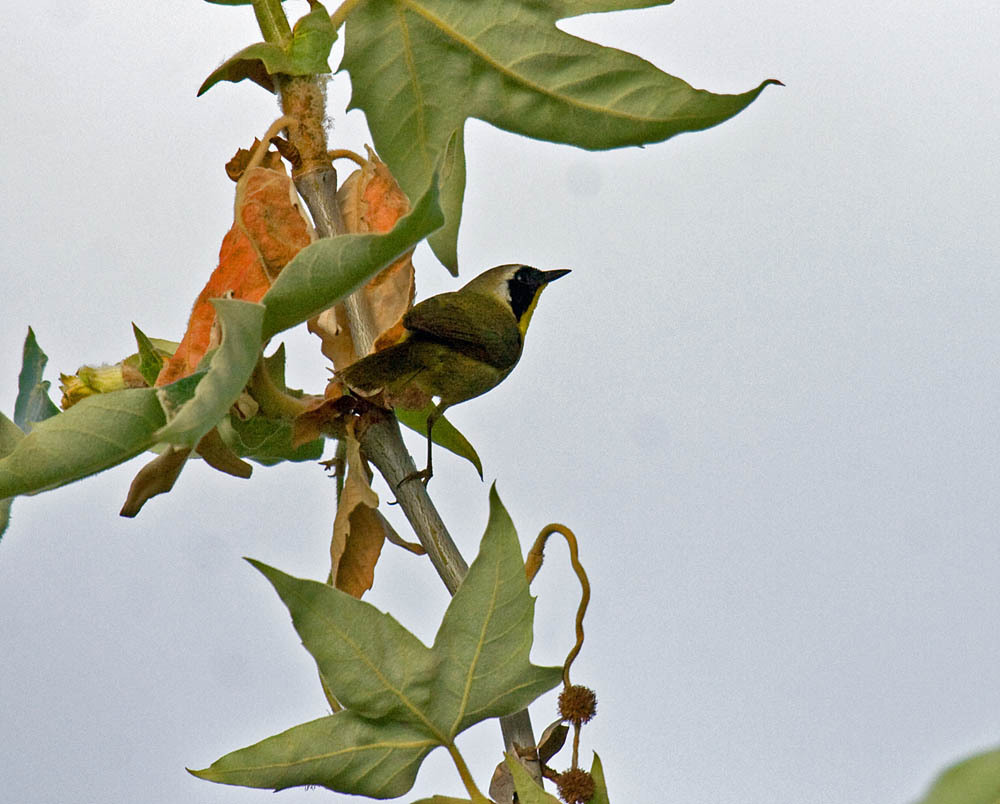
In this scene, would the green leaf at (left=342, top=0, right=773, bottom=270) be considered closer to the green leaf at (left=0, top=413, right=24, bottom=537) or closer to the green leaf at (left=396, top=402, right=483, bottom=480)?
the green leaf at (left=396, top=402, right=483, bottom=480)

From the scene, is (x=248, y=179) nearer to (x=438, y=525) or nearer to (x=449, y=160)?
(x=449, y=160)

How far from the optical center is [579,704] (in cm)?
76

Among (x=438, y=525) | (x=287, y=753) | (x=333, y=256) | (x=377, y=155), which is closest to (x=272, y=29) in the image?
(x=377, y=155)

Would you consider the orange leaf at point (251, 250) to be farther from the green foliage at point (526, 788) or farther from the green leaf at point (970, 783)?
the green leaf at point (970, 783)

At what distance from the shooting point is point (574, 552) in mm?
807

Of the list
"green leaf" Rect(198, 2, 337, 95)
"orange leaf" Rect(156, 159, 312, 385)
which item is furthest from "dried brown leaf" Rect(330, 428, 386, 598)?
"green leaf" Rect(198, 2, 337, 95)

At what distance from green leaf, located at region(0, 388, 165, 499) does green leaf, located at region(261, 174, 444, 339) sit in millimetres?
91

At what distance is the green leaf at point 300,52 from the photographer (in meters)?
0.80

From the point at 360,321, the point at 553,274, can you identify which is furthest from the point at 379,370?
the point at 553,274

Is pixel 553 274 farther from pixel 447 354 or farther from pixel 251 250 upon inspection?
pixel 251 250

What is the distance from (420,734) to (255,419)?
0.80 ft

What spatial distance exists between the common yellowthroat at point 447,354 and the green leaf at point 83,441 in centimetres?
16

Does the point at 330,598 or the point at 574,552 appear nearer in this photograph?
the point at 330,598

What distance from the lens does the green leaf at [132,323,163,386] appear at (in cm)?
81
